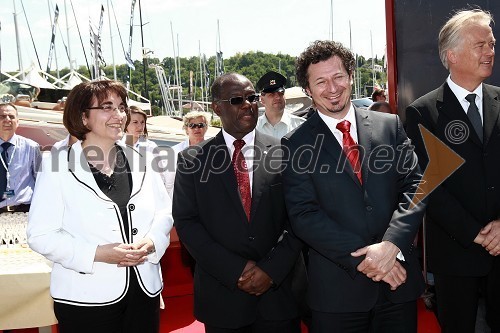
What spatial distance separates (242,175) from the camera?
2.66 metres

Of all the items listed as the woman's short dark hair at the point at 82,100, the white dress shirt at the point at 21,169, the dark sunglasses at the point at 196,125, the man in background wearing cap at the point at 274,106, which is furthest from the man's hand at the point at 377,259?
the white dress shirt at the point at 21,169

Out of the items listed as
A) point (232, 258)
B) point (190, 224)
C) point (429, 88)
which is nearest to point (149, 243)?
point (190, 224)

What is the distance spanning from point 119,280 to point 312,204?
1030 millimetres

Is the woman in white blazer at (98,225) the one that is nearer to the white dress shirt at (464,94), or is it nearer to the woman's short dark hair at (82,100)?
the woman's short dark hair at (82,100)

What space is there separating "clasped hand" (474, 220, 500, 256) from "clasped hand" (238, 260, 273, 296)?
1.13 metres

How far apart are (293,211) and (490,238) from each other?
3.52 feet

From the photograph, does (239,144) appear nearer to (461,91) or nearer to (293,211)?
(293,211)

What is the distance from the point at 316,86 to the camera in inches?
98.9

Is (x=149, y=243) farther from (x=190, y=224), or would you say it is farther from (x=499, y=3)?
(x=499, y=3)

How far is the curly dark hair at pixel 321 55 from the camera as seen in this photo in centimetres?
251

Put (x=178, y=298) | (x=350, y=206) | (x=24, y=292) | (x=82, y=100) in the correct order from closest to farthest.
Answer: (x=350, y=206), (x=82, y=100), (x=24, y=292), (x=178, y=298)

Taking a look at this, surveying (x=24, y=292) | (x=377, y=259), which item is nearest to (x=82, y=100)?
(x=24, y=292)

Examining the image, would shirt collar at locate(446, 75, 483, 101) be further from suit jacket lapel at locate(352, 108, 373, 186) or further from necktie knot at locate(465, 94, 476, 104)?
suit jacket lapel at locate(352, 108, 373, 186)

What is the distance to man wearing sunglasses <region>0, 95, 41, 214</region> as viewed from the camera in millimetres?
5000
